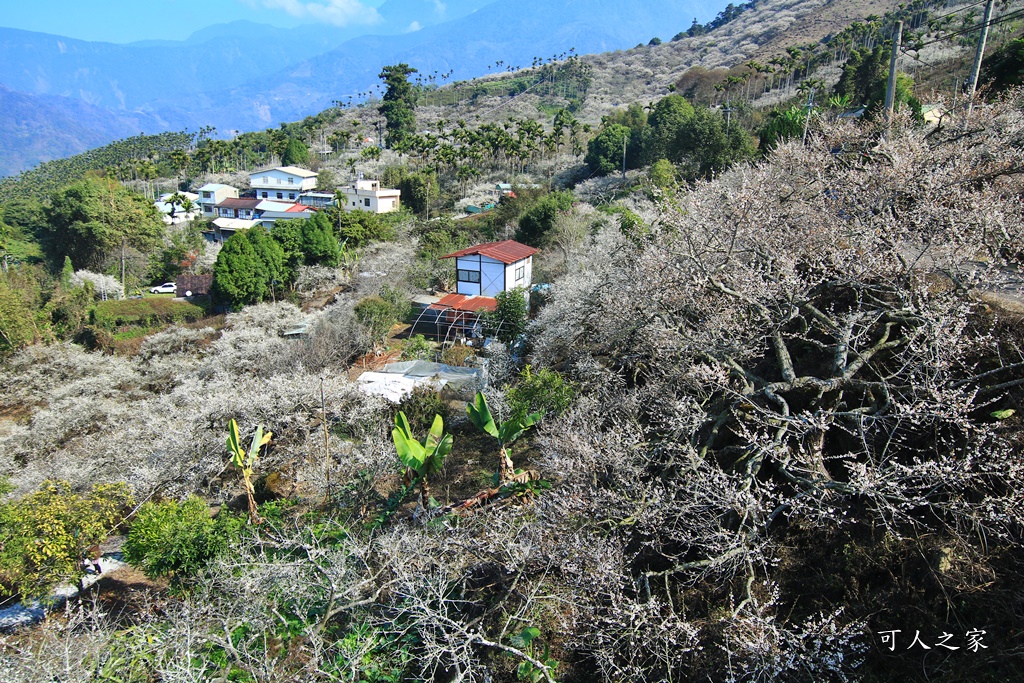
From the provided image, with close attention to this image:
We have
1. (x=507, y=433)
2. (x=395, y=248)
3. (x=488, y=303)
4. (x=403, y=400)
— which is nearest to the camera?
(x=507, y=433)

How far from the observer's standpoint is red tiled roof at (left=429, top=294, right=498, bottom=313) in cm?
2048

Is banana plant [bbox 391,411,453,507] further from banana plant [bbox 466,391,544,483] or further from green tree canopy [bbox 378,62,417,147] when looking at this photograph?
green tree canopy [bbox 378,62,417,147]

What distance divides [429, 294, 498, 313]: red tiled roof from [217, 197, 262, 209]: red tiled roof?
1201 inches

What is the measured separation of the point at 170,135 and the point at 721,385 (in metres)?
86.8

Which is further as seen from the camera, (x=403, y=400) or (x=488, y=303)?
(x=488, y=303)

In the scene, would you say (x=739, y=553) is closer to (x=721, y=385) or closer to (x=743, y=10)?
(x=721, y=385)

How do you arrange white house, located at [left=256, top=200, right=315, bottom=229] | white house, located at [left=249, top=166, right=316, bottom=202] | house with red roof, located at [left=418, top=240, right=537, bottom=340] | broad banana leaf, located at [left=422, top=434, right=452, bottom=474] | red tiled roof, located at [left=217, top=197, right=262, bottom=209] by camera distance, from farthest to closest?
1. white house, located at [left=249, top=166, right=316, bottom=202]
2. red tiled roof, located at [left=217, top=197, right=262, bottom=209]
3. white house, located at [left=256, top=200, right=315, bottom=229]
4. house with red roof, located at [left=418, top=240, right=537, bottom=340]
5. broad banana leaf, located at [left=422, top=434, right=452, bottom=474]

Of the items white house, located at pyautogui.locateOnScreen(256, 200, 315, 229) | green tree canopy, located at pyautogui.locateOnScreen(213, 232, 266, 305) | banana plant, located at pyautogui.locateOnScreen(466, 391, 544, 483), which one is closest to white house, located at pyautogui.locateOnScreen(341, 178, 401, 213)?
white house, located at pyautogui.locateOnScreen(256, 200, 315, 229)

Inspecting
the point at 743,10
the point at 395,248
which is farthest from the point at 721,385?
the point at 743,10

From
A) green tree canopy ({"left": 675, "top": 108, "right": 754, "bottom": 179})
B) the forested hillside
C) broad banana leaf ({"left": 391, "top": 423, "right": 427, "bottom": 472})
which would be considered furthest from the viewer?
green tree canopy ({"left": 675, "top": 108, "right": 754, "bottom": 179})

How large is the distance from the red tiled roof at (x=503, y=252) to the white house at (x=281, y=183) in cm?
3443

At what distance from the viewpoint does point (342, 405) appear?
13.4m

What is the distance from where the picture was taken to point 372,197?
143 feet

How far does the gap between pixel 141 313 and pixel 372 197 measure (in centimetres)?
2102
